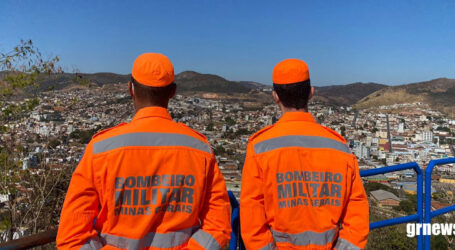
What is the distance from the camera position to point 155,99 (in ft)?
5.31

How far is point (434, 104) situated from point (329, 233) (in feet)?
185

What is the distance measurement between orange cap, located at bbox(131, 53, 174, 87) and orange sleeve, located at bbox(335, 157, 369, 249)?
1.08m

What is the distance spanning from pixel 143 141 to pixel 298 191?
811mm

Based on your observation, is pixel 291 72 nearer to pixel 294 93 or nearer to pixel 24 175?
pixel 294 93

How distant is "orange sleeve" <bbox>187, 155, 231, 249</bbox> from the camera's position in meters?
1.59

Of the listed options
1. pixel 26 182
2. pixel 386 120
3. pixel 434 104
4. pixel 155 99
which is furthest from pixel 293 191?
pixel 434 104

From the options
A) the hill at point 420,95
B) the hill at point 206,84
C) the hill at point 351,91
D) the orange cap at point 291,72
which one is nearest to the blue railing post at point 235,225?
the orange cap at point 291,72

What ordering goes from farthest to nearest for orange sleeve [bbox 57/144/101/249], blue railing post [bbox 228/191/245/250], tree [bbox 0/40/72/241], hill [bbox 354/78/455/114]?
hill [bbox 354/78/455/114]
tree [bbox 0/40/72/241]
blue railing post [bbox 228/191/245/250]
orange sleeve [bbox 57/144/101/249]

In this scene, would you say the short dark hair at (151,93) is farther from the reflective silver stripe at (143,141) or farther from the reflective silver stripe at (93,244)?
the reflective silver stripe at (93,244)

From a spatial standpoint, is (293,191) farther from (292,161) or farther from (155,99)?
(155,99)

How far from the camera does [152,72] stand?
5.18 feet

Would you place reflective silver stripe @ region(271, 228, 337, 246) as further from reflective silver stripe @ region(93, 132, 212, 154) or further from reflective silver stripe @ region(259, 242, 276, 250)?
reflective silver stripe @ region(93, 132, 212, 154)

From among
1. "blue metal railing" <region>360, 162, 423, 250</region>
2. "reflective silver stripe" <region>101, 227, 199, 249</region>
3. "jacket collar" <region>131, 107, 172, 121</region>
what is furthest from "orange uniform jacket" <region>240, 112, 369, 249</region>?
"blue metal railing" <region>360, 162, 423, 250</region>

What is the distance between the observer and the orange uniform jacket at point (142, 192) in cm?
145
